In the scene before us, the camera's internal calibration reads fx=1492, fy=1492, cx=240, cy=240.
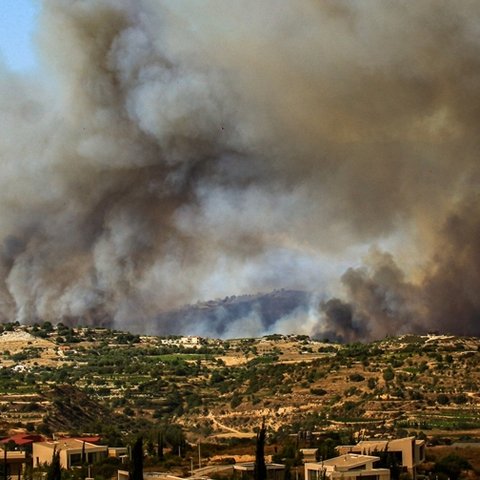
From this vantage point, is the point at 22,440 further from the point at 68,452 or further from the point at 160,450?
the point at 160,450

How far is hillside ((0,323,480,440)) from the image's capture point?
57.7 meters

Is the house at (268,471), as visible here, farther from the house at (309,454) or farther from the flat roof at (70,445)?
the flat roof at (70,445)

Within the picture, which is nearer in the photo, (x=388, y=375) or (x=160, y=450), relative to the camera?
(x=160, y=450)

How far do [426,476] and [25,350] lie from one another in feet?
128

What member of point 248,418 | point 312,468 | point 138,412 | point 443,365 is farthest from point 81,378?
point 312,468

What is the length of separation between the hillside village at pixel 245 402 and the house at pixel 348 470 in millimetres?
61

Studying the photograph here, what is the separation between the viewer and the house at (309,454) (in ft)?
147

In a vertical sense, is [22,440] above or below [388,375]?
below

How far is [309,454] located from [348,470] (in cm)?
520

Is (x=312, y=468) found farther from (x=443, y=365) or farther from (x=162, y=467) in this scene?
(x=443, y=365)

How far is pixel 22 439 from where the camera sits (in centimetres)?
5116

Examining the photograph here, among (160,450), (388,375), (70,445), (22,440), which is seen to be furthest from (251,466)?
(388,375)

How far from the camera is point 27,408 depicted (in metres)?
59.9

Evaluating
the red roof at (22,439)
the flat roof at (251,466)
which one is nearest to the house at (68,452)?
the red roof at (22,439)
